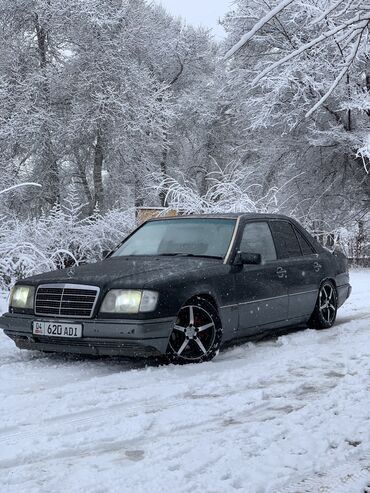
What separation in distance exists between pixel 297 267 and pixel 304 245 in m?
0.57

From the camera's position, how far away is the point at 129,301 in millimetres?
5258

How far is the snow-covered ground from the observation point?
2.97 meters

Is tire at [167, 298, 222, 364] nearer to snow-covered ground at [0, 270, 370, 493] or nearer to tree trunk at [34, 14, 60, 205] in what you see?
A: snow-covered ground at [0, 270, 370, 493]

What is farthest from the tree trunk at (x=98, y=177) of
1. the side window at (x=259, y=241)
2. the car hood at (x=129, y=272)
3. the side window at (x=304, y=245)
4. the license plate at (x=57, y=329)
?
the license plate at (x=57, y=329)

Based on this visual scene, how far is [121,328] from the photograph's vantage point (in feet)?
17.0

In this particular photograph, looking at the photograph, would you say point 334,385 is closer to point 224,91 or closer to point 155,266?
point 155,266

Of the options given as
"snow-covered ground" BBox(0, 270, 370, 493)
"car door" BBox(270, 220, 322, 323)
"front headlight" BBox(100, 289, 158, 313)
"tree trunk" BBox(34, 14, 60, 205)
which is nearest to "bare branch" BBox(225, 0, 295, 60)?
"snow-covered ground" BBox(0, 270, 370, 493)

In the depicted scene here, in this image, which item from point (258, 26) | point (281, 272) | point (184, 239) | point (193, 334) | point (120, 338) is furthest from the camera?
point (281, 272)

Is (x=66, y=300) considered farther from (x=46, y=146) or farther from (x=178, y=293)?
(x=46, y=146)

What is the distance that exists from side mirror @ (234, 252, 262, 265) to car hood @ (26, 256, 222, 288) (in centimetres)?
21

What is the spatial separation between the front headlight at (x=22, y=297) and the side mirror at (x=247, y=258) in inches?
79.0

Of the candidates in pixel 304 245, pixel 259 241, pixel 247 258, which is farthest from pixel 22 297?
pixel 304 245

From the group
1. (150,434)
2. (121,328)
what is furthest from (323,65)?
(150,434)

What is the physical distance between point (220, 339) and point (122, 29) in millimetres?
18649
